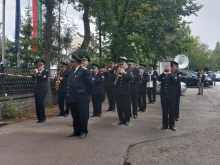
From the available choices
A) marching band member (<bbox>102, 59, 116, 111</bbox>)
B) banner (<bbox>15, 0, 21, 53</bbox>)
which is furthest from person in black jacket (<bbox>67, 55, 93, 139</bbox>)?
banner (<bbox>15, 0, 21, 53</bbox>)

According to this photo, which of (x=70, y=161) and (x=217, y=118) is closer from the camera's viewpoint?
(x=70, y=161)

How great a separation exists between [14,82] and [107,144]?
533cm

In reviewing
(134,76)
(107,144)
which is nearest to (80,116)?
(107,144)

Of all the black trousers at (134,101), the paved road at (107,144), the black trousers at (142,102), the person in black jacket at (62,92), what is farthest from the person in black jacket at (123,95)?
the black trousers at (142,102)

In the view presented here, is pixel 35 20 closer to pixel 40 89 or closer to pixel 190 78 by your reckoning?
pixel 40 89

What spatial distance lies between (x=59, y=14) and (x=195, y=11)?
12785 mm

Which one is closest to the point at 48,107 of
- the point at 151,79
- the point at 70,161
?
the point at 151,79

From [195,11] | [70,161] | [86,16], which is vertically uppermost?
[195,11]

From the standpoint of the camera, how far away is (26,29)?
14.4m

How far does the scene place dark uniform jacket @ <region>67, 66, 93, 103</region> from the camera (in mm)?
7832

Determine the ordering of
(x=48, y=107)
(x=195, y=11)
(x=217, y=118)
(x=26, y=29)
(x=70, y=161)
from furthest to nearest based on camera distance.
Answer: (x=195, y=11) → (x=26, y=29) → (x=48, y=107) → (x=217, y=118) → (x=70, y=161)

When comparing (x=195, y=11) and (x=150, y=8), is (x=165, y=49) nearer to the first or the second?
(x=150, y=8)

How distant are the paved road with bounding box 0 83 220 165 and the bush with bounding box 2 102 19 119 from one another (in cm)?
73

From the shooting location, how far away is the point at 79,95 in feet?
25.7
